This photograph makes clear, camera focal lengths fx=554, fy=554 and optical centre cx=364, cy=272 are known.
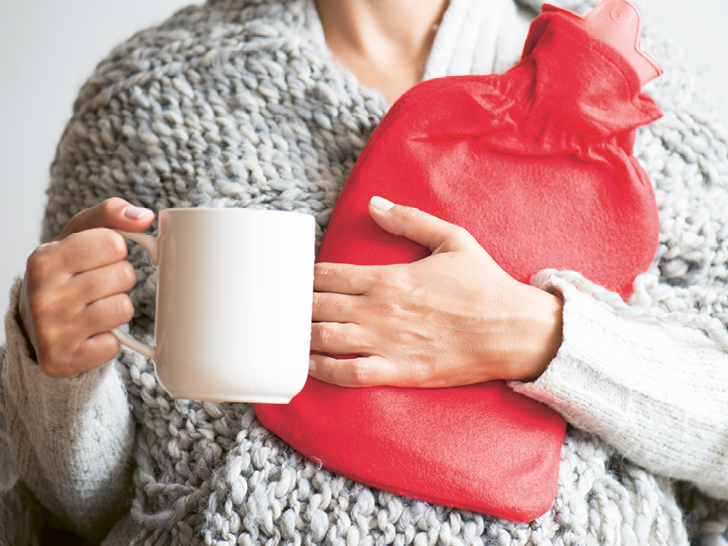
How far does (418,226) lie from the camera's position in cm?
55

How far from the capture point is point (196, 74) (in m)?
0.72

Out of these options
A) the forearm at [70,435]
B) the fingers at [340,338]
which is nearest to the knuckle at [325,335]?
the fingers at [340,338]

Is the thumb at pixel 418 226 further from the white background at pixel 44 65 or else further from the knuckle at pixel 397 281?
the white background at pixel 44 65

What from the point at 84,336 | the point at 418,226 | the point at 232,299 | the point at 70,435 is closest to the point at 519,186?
the point at 418,226

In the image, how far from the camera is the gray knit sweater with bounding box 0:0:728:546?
55 centimetres

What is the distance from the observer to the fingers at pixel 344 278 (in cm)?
54

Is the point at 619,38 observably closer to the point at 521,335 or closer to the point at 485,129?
the point at 485,129

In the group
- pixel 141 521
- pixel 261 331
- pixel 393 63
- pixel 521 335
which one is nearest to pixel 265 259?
pixel 261 331

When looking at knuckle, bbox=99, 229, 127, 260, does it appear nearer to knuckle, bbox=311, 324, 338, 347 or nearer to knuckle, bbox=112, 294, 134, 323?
knuckle, bbox=112, 294, 134, 323

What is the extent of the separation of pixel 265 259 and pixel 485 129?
0.30 m

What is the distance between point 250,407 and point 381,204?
0.26 meters

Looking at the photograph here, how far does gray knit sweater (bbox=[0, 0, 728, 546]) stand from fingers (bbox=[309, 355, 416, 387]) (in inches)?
4.0

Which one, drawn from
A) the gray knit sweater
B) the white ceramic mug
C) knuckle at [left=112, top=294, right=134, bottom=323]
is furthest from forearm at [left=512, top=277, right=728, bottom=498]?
knuckle at [left=112, top=294, right=134, bottom=323]

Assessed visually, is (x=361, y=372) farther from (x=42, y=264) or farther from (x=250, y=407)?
(x=42, y=264)
